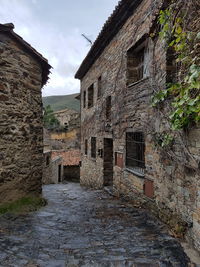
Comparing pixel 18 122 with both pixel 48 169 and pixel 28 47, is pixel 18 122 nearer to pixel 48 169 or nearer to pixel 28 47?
pixel 28 47

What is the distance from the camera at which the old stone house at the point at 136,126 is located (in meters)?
3.18

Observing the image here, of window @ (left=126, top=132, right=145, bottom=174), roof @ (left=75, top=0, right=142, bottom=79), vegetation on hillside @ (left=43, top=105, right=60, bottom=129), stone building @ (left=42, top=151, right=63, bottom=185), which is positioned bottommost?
stone building @ (left=42, top=151, right=63, bottom=185)

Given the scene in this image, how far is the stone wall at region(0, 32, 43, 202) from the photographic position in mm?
4156

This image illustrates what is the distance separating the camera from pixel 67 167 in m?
18.1

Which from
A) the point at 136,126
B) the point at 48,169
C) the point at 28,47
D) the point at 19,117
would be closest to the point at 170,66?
the point at 136,126

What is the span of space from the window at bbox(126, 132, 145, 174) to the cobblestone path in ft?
4.92

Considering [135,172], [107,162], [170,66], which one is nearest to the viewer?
[170,66]

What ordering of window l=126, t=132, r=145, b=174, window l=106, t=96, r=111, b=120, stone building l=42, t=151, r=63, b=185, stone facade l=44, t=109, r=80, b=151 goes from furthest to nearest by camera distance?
stone facade l=44, t=109, r=80, b=151
stone building l=42, t=151, r=63, b=185
window l=106, t=96, r=111, b=120
window l=126, t=132, r=145, b=174

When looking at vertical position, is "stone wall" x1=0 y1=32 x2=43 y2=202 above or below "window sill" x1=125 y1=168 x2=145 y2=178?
above

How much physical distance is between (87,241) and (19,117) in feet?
9.12

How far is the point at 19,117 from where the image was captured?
4.47 metres

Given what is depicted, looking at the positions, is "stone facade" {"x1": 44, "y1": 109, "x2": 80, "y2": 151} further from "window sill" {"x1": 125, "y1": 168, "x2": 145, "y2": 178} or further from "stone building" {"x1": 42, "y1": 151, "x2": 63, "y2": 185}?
"window sill" {"x1": 125, "y1": 168, "x2": 145, "y2": 178}

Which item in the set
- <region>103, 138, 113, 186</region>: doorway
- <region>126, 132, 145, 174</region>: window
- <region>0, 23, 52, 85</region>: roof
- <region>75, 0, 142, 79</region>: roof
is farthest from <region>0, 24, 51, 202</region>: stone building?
<region>103, 138, 113, 186</region>: doorway

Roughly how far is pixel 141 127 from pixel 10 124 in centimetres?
285
